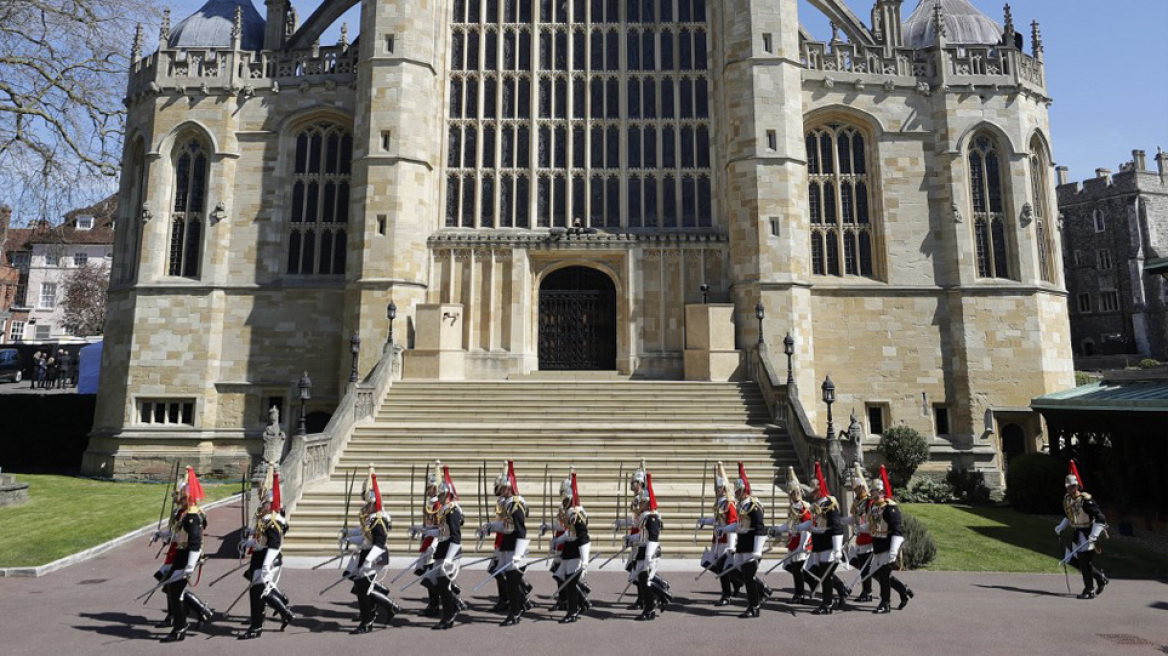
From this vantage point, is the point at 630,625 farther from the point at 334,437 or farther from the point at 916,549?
the point at 334,437

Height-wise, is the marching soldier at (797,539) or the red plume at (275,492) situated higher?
the red plume at (275,492)

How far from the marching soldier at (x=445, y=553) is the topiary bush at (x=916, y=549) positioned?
26.2 ft

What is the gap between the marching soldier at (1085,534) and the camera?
1067 centimetres

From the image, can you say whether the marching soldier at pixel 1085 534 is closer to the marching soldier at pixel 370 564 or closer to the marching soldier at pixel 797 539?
the marching soldier at pixel 797 539

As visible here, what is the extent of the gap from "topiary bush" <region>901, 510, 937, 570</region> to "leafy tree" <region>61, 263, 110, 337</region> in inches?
2260

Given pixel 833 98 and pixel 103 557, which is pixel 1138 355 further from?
pixel 103 557

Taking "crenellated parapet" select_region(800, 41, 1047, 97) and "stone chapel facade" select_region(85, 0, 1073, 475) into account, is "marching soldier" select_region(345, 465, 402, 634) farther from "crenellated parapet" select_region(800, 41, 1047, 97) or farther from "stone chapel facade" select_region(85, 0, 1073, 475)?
"crenellated parapet" select_region(800, 41, 1047, 97)

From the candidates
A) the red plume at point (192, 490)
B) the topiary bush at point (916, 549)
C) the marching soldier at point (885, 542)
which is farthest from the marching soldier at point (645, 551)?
the red plume at point (192, 490)

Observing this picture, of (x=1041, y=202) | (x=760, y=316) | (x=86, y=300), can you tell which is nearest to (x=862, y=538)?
(x=760, y=316)

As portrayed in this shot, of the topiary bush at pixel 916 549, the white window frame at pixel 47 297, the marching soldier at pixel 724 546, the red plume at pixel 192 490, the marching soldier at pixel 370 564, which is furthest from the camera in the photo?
the white window frame at pixel 47 297

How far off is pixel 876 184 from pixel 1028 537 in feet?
42.5

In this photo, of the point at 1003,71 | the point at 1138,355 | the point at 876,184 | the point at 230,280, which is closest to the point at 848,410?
the point at 876,184

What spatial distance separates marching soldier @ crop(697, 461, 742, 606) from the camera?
10016 millimetres

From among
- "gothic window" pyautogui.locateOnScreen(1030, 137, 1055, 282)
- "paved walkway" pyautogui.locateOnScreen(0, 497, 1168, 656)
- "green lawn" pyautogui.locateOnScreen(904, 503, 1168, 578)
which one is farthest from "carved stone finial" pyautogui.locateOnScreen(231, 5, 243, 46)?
"gothic window" pyautogui.locateOnScreen(1030, 137, 1055, 282)
